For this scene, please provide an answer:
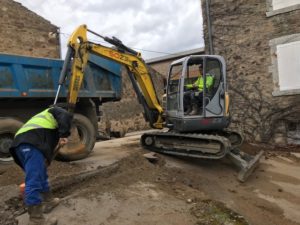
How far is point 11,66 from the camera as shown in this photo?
26.2 feet

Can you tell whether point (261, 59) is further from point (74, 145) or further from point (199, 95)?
point (74, 145)

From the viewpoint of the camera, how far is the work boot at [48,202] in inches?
218

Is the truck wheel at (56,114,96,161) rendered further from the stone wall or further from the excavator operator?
the stone wall

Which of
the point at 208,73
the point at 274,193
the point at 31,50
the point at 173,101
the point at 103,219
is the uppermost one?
the point at 31,50

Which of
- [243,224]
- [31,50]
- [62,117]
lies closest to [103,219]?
[62,117]

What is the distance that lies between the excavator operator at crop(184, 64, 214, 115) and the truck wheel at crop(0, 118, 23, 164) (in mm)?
4029

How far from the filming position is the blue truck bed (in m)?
7.95

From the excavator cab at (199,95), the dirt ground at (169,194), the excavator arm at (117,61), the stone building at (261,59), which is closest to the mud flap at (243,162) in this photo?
the dirt ground at (169,194)

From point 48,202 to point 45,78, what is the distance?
11.8 feet

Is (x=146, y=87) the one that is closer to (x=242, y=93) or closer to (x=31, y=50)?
(x=242, y=93)

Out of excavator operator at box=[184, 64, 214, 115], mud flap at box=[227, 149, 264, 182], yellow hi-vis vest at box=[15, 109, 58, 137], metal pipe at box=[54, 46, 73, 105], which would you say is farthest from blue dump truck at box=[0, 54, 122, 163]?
mud flap at box=[227, 149, 264, 182]

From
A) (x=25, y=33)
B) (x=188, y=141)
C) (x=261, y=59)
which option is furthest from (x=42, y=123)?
(x=25, y=33)

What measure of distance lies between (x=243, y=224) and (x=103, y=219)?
194 cm

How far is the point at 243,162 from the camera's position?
30.9ft
